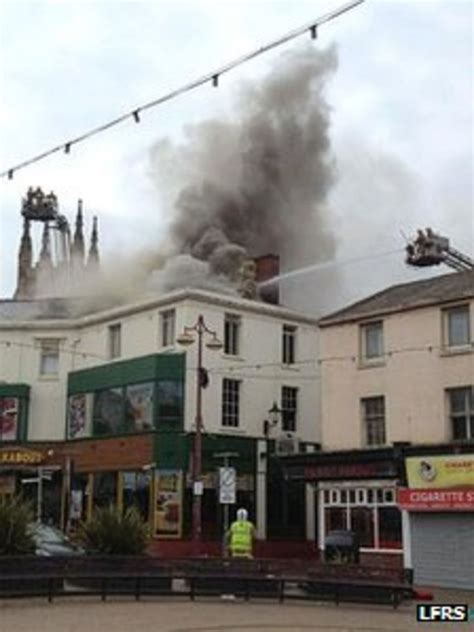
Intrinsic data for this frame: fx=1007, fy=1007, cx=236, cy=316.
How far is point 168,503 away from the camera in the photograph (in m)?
35.9

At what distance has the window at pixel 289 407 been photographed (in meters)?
40.8

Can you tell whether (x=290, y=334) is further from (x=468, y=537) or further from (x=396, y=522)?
(x=468, y=537)

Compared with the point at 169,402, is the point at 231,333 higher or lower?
higher

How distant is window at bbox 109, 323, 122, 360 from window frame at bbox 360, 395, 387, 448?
1361 cm

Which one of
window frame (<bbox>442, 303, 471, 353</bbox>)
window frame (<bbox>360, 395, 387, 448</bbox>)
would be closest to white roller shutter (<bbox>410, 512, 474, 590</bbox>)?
window frame (<bbox>360, 395, 387, 448</bbox>)

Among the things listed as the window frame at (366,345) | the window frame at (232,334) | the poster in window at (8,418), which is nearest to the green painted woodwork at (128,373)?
the window frame at (232,334)

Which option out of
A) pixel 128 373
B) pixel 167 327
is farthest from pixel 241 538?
pixel 167 327

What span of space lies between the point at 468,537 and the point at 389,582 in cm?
841

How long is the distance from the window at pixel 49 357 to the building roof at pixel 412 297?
1603 centimetres

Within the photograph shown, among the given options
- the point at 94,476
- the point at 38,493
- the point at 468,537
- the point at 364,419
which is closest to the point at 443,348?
the point at 364,419

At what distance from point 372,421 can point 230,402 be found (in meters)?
9.16

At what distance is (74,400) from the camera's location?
42.2 m

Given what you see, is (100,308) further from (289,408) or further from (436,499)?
(436,499)

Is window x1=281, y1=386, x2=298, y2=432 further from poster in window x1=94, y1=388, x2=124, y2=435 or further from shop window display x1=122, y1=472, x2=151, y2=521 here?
shop window display x1=122, y1=472, x2=151, y2=521
